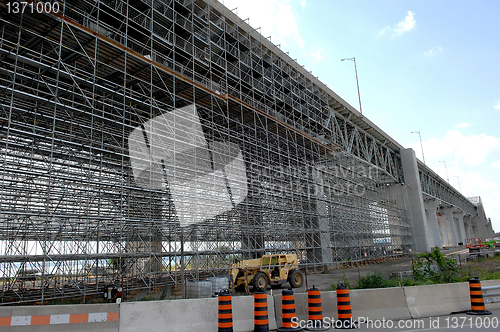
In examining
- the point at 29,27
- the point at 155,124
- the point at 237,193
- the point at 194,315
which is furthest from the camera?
the point at 237,193

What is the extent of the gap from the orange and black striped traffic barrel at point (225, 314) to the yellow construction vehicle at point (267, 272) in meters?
7.78

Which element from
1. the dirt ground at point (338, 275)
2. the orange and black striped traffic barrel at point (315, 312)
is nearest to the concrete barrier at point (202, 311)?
the orange and black striped traffic barrel at point (315, 312)

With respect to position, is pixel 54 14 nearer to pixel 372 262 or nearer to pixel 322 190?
pixel 322 190

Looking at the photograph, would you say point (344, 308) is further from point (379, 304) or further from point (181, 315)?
point (181, 315)

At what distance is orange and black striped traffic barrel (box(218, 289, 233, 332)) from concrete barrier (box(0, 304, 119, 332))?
209 cm

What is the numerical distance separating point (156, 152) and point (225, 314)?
15.4m

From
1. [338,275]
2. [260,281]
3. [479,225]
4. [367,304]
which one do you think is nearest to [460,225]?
[479,225]

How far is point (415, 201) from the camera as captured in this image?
44.9m

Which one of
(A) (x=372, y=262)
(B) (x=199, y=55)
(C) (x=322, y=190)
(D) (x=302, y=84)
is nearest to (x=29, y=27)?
(B) (x=199, y=55)

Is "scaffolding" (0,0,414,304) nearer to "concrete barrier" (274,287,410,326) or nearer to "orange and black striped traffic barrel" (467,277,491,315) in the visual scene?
"concrete barrier" (274,287,410,326)

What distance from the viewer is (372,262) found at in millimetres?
34219

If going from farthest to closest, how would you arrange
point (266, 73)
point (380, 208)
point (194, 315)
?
1. point (380, 208)
2. point (266, 73)
3. point (194, 315)

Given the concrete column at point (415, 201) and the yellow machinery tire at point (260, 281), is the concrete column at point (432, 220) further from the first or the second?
the yellow machinery tire at point (260, 281)

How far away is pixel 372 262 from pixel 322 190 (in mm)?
10606
